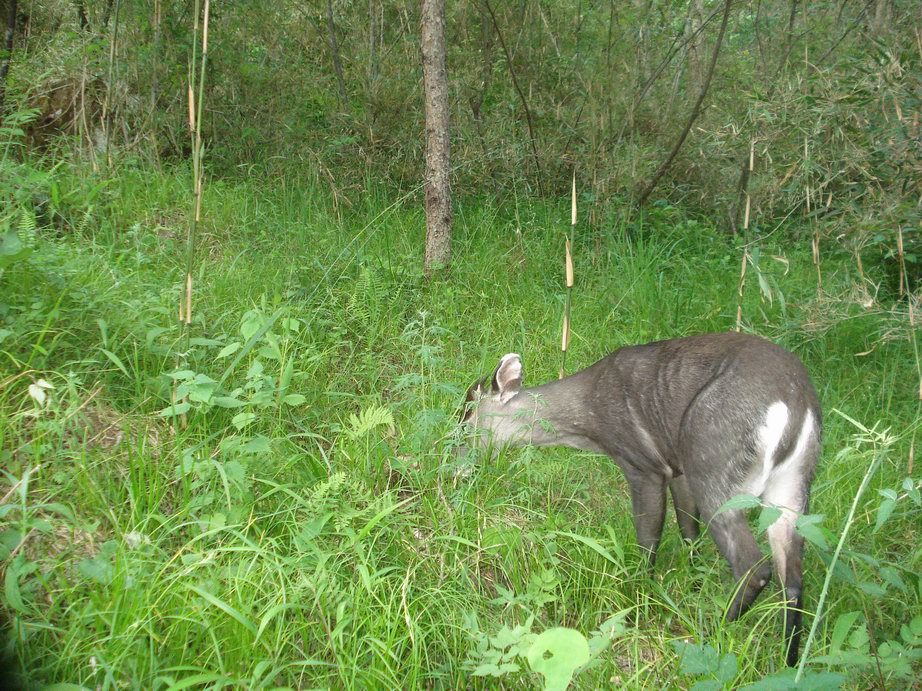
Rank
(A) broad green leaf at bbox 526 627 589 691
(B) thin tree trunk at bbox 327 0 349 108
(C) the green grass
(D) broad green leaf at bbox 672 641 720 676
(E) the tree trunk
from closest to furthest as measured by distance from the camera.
A: 1. (A) broad green leaf at bbox 526 627 589 691
2. (D) broad green leaf at bbox 672 641 720 676
3. (C) the green grass
4. (E) the tree trunk
5. (B) thin tree trunk at bbox 327 0 349 108

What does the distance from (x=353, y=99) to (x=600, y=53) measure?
2.52 metres

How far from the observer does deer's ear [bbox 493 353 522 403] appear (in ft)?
14.1

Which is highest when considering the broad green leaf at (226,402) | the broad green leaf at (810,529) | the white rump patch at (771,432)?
the broad green leaf at (810,529)

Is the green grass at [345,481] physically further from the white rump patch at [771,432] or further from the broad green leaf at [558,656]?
the white rump patch at [771,432]

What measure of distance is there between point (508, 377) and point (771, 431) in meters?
1.51

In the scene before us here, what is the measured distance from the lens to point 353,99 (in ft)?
25.0

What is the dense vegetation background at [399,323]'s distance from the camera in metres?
2.68

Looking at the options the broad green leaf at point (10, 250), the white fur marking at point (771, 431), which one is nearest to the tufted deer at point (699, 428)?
the white fur marking at point (771, 431)

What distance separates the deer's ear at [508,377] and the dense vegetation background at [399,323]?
340mm

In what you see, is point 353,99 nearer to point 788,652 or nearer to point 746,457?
point 746,457

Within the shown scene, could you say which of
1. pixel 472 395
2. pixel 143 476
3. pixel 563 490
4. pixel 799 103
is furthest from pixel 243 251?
pixel 799 103

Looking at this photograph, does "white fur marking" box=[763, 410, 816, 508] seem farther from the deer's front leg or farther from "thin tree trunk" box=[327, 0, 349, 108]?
"thin tree trunk" box=[327, 0, 349, 108]

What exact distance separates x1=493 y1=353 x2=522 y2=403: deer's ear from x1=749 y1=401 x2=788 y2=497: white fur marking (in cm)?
144

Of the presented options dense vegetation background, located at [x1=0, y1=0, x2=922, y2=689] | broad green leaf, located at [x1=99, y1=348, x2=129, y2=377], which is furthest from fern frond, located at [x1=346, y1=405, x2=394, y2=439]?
broad green leaf, located at [x1=99, y1=348, x2=129, y2=377]
